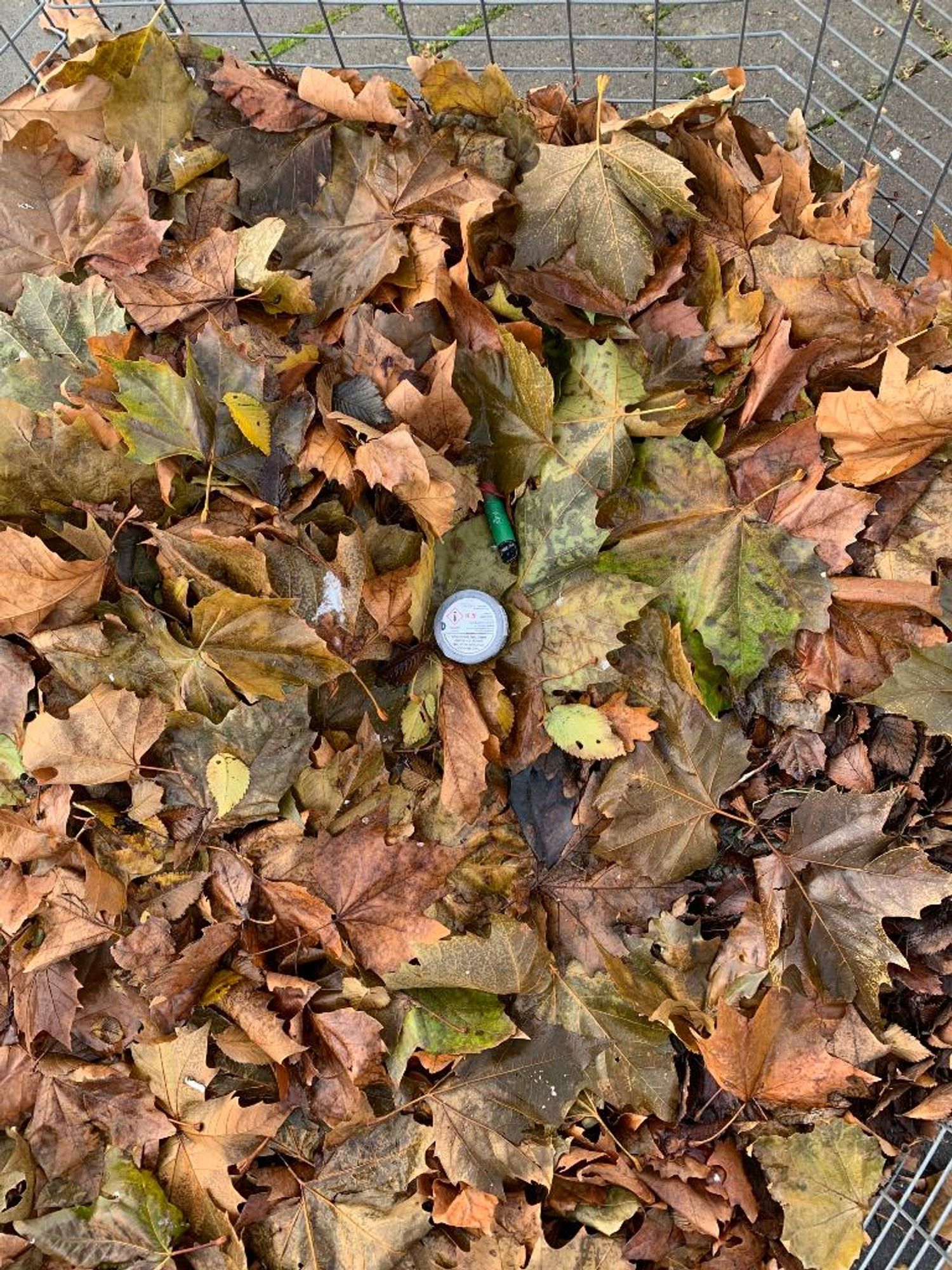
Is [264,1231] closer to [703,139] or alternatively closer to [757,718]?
[757,718]

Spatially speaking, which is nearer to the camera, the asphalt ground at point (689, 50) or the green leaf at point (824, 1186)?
the green leaf at point (824, 1186)

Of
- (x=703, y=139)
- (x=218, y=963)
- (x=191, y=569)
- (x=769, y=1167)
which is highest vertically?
(x=703, y=139)

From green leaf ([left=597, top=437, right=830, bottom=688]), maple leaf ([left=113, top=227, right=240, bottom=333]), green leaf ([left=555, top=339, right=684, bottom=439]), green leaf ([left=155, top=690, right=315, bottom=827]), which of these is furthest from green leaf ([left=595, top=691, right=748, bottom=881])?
maple leaf ([left=113, top=227, right=240, bottom=333])

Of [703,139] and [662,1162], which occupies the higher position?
[703,139]

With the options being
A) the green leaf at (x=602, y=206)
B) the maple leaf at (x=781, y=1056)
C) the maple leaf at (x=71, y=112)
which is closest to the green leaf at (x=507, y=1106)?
the maple leaf at (x=781, y=1056)

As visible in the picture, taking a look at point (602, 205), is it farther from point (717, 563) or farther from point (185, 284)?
point (185, 284)

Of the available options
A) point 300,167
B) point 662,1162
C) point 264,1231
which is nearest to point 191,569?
point 300,167

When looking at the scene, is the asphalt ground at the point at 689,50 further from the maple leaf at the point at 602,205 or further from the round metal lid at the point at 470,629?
the round metal lid at the point at 470,629

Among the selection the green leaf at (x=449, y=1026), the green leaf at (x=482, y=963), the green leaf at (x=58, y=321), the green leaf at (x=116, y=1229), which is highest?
the green leaf at (x=58, y=321)

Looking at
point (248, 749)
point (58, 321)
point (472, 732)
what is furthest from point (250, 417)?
point (472, 732)
